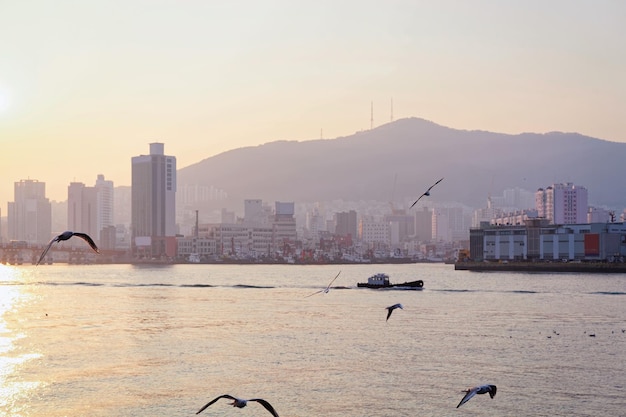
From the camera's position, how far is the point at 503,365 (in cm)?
4147

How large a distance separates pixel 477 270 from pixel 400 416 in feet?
460

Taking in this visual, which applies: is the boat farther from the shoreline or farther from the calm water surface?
the shoreline

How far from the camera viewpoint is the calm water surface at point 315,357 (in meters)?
33.2

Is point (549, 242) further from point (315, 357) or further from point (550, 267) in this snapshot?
point (315, 357)

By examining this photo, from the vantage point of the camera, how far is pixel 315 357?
43.8m

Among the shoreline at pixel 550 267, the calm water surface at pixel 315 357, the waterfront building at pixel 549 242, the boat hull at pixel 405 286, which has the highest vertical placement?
the waterfront building at pixel 549 242

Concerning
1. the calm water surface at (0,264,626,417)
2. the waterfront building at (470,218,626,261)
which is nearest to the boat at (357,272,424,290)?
the calm water surface at (0,264,626,417)

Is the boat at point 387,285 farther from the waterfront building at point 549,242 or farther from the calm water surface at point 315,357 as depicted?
the waterfront building at point 549,242

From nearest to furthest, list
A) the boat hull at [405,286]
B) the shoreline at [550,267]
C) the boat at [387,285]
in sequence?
the boat hull at [405,286] < the boat at [387,285] < the shoreline at [550,267]

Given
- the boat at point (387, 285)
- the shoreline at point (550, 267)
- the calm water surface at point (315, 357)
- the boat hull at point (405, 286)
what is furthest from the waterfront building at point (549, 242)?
the calm water surface at point (315, 357)

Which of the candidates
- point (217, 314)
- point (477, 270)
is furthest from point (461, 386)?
point (477, 270)

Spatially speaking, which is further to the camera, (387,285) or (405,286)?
(387,285)

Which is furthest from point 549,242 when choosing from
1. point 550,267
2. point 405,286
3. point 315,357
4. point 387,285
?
point 315,357

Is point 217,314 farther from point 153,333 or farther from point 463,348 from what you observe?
point 463,348
